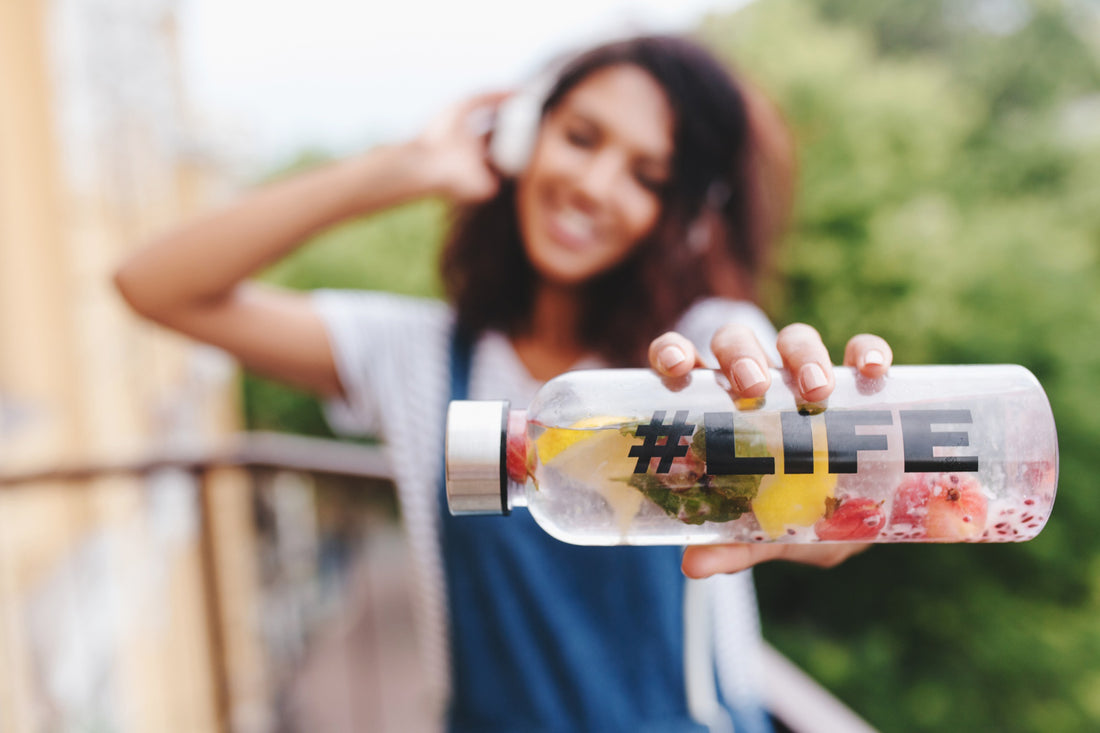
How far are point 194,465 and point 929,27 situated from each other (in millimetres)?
17068

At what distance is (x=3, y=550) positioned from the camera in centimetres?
290

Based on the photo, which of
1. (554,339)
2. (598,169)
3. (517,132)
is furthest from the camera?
(554,339)

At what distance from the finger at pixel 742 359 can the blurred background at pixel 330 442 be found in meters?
0.86

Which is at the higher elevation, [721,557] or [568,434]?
[568,434]

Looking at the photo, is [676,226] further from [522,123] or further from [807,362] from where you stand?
[807,362]

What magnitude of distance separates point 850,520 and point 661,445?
0.19 meters

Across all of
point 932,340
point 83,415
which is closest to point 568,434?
point 83,415

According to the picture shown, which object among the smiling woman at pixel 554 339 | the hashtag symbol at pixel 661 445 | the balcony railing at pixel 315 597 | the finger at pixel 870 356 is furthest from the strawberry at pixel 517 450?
the balcony railing at pixel 315 597

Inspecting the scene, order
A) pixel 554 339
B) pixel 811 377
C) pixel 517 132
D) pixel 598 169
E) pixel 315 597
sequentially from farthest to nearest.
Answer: pixel 315 597 → pixel 554 339 → pixel 517 132 → pixel 598 169 → pixel 811 377

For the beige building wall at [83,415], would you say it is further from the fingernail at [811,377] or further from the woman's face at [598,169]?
the fingernail at [811,377]

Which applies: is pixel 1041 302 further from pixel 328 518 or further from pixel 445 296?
pixel 328 518

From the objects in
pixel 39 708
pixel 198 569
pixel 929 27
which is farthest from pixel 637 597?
pixel 929 27

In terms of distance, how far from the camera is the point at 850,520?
700mm

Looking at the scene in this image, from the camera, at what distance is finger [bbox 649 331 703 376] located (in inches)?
28.1
